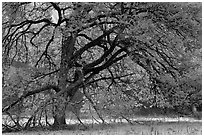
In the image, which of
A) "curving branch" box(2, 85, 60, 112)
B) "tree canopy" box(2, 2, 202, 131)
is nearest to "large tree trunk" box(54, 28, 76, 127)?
"tree canopy" box(2, 2, 202, 131)

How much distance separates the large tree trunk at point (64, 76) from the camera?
38.8 ft

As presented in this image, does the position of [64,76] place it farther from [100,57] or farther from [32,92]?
[100,57]

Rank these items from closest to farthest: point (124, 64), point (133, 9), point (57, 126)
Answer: point (133, 9)
point (57, 126)
point (124, 64)

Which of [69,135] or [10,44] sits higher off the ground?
[10,44]

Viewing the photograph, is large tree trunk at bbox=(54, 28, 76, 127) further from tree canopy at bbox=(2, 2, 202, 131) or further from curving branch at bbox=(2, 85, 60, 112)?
curving branch at bbox=(2, 85, 60, 112)

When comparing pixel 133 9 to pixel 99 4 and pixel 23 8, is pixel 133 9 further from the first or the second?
pixel 23 8

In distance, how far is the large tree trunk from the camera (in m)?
11.8

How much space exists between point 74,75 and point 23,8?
115 inches

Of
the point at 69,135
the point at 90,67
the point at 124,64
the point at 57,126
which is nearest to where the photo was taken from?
the point at 69,135

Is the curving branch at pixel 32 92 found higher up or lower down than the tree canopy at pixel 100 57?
lower down

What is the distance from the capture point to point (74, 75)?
44.8 feet

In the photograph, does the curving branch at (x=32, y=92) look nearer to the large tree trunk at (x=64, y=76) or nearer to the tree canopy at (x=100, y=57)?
the tree canopy at (x=100, y=57)

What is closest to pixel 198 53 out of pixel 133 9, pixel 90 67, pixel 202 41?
pixel 202 41

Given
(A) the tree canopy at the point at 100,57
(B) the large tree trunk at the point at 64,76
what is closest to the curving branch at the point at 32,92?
(A) the tree canopy at the point at 100,57
